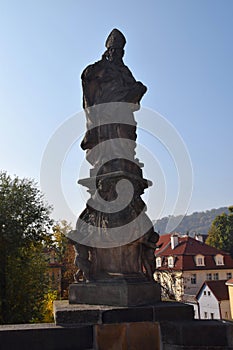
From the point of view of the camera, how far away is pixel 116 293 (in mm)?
4301

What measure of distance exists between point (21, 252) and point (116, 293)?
571 inches

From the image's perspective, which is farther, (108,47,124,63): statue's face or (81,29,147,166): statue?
(108,47,124,63): statue's face

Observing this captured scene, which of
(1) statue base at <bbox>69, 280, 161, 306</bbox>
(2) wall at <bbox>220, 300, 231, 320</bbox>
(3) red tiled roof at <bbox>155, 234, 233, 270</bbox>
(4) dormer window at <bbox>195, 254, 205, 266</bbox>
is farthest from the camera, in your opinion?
(4) dormer window at <bbox>195, 254, 205, 266</bbox>

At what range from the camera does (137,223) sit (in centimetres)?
478

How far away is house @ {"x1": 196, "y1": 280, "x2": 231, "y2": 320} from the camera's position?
29953 millimetres

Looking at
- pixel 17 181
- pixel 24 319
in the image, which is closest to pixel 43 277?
pixel 24 319

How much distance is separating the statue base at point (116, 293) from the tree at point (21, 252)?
1260 cm

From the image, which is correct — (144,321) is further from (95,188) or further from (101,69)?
(101,69)

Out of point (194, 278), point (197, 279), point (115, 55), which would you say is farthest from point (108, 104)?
point (197, 279)

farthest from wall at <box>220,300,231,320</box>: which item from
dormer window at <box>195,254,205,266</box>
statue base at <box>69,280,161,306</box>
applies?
statue base at <box>69,280,161,306</box>

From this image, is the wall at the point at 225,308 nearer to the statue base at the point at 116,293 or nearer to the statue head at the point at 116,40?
the statue base at the point at 116,293

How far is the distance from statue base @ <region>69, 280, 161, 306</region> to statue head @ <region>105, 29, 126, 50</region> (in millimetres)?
3767

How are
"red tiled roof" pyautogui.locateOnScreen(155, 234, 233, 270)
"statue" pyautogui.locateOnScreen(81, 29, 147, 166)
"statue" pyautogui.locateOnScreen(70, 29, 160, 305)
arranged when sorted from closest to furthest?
"statue" pyautogui.locateOnScreen(70, 29, 160, 305) < "statue" pyautogui.locateOnScreen(81, 29, 147, 166) < "red tiled roof" pyautogui.locateOnScreen(155, 234, 233, 270)

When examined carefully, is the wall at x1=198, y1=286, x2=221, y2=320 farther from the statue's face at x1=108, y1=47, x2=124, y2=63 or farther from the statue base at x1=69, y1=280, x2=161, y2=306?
the statue's face at x1=108, y1=47, x2=124, y2=63
